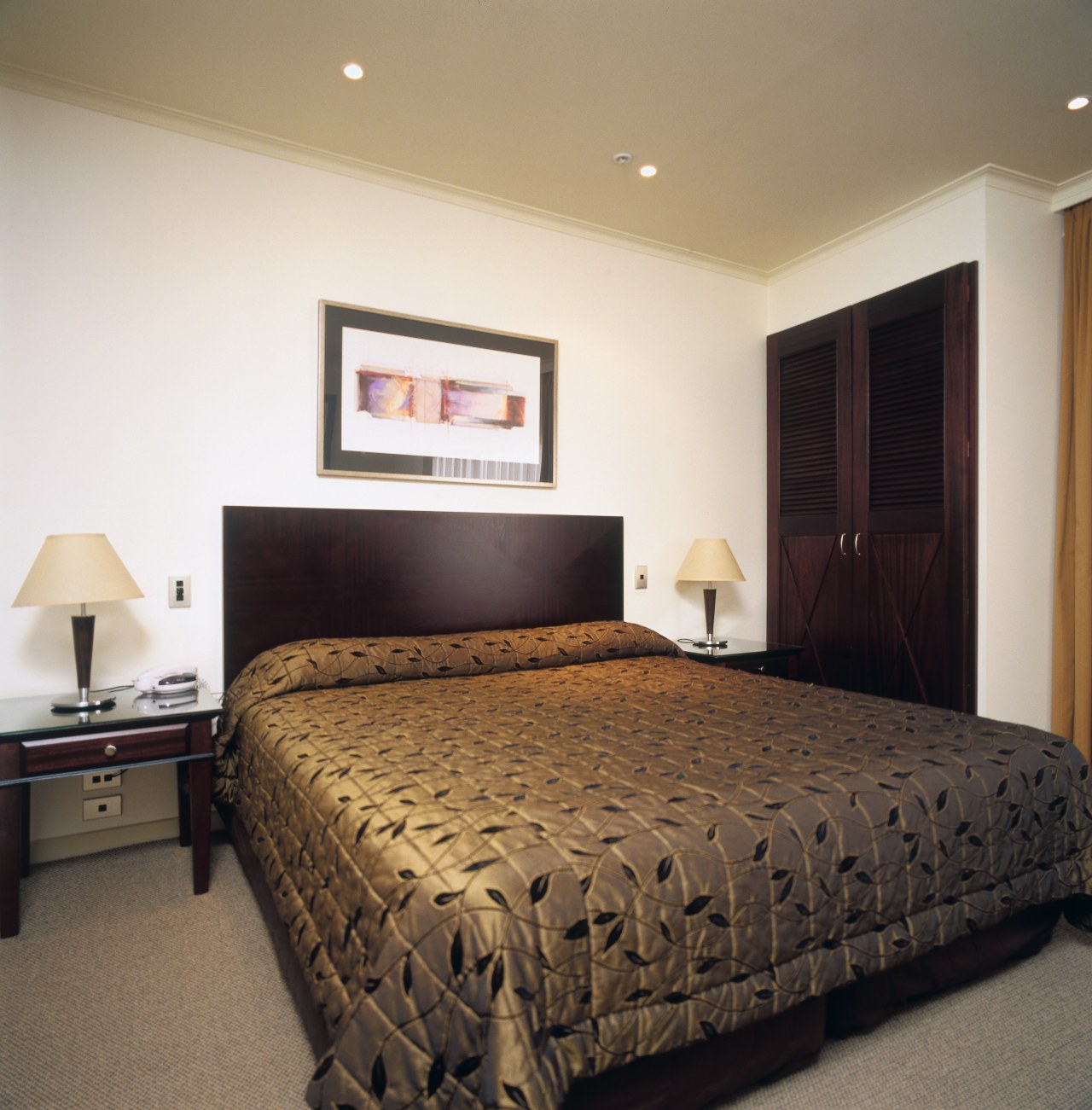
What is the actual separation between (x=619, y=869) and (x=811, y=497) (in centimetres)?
311

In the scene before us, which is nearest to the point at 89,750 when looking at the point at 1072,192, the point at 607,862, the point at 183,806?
the point at 183,806

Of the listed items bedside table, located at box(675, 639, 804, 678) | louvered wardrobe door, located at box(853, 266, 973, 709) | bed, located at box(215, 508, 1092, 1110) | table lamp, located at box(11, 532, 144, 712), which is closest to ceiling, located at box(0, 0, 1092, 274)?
louvered wardrobe door, located at box(853, 266, 973, 709)

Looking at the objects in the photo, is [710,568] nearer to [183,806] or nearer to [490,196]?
[490,196]

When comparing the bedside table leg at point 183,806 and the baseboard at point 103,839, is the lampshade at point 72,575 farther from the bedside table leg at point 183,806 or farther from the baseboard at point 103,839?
the baseboard at point 103,839

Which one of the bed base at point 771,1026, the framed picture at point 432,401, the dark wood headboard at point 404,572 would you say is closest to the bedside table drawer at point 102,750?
the dark wood headboard at point 404,572

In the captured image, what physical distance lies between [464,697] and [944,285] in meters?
2.75

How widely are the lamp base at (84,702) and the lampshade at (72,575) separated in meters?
0.32

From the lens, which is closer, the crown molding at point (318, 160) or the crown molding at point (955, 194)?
the crown molding at point (318, 160)

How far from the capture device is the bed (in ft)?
3.37

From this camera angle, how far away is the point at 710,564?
11.6 ft

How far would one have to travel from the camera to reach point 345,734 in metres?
1.85

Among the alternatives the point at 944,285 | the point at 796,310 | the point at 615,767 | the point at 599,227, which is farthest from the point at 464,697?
the point at 796,310

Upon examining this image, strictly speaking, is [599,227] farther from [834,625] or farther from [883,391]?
[834,625]

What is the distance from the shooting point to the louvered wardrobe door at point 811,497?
11.9ft
